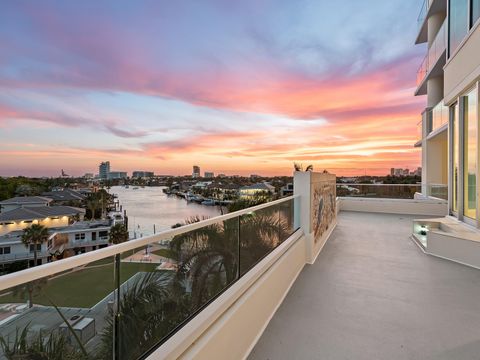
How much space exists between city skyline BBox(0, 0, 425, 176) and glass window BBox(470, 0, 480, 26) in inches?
132

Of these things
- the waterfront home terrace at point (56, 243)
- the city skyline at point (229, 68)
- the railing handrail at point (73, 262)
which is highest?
the city skyline at point (229, 68)

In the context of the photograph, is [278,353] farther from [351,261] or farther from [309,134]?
[309,134]

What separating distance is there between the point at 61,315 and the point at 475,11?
28.0 feet

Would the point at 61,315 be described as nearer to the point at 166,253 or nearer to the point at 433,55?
the point at 166,253

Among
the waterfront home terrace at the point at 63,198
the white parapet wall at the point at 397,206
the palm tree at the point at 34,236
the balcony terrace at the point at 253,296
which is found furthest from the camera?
the waterfront home terrace at the point at 63,198

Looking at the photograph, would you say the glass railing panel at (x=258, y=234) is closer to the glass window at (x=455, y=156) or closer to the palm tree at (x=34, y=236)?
the glass window at (x=455, y=156)

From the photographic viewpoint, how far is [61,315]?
0.99 meters

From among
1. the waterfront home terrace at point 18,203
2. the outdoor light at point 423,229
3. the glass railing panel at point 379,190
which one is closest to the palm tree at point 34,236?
the waterfront home terrace at point 18,203

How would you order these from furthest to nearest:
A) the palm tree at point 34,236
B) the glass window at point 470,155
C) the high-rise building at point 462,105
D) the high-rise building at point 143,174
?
the high-rise building at point 143,174 < the palm tree at point 34,236 < the glass window at point 470,155 < the high-rise building at point 462,105

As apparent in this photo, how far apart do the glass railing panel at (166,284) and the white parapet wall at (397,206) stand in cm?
1179

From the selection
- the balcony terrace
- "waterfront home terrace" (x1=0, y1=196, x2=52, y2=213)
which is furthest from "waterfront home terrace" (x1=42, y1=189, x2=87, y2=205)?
the balcony terrace

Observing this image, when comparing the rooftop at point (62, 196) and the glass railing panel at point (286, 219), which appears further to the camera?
the rooftop at point (62, 196)

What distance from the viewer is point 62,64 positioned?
13031 mm

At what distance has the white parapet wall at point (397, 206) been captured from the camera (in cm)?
1103
